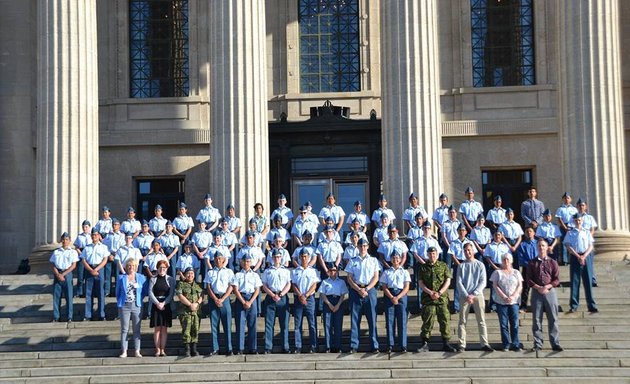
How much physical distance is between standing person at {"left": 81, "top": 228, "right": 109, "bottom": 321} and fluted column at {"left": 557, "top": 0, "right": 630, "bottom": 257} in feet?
35.7

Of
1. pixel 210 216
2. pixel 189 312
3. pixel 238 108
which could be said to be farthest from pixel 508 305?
pixel 238 108

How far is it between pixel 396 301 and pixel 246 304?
2.64 m

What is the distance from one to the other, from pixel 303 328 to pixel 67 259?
4859mm

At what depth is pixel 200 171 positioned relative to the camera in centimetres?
3178

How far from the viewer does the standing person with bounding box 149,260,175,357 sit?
20156mm

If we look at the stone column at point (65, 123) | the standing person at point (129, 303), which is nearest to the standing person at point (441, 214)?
the standing person at point (129, 303)

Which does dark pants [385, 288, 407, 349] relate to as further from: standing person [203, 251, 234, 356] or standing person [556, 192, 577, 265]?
standing person [556, 192, 577, 265]

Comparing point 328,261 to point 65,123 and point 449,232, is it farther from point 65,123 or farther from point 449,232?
point 65,123

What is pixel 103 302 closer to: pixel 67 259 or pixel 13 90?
pixel 67 259

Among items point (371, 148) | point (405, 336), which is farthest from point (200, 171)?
point (405, 336)

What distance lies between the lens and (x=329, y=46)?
107ft

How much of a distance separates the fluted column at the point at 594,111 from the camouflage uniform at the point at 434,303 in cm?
744

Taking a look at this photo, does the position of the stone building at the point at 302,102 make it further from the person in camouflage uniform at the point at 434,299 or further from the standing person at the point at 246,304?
the person in camouflage uniform at the point at 434,299

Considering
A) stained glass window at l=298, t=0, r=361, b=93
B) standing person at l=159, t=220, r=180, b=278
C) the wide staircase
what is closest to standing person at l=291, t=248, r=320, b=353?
the wide staircase
